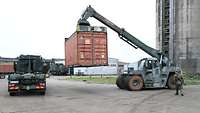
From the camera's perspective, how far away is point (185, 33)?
5316 centimetres

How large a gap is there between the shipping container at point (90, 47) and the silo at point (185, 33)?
2396cm

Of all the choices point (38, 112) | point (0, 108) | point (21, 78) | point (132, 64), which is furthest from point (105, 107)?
point (132, 64)

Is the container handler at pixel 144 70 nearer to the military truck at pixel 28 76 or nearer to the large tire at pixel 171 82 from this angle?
the large tire at pixel 171 82

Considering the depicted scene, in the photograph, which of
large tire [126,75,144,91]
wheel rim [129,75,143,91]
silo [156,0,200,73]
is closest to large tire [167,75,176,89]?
large tire [126,75,144,91]

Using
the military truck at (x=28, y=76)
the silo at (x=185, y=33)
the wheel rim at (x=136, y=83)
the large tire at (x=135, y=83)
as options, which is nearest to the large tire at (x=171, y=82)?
the large tire at (x=135, y=83)

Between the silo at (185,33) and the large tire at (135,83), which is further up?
the silo at (185,33)

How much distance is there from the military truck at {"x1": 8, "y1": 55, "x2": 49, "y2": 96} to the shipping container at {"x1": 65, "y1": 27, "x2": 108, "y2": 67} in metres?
3.33

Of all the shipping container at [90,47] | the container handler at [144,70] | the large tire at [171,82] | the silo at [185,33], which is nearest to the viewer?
the shipping container at [90,47]

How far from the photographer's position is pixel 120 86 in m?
33.1

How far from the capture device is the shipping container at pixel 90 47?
2983 centimetres

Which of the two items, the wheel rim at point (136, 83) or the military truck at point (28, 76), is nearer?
the military truck at point (28, 76)

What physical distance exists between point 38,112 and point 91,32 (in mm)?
14188

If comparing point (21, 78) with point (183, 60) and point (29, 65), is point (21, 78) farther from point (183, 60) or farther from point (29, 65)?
point (183, 60)

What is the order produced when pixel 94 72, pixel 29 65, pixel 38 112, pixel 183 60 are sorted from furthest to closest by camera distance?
1. pixel 94 72
2. pixel 183 60
3. pixel 29 65
4. pixel 38 112
